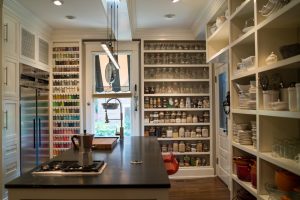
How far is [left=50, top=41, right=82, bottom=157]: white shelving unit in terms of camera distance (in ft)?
16.0

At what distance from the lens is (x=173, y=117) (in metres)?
5.02

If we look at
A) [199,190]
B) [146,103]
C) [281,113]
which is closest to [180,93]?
[146,103]

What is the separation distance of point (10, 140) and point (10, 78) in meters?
0.81

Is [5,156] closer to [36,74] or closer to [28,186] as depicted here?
[36,74]

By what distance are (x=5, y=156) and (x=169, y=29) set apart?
11.2ft

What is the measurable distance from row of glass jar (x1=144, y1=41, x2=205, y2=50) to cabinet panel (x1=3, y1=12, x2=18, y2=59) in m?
2.28

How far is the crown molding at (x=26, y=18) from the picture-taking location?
11.3 feet

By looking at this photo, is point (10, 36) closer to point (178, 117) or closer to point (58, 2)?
point (58, 2)

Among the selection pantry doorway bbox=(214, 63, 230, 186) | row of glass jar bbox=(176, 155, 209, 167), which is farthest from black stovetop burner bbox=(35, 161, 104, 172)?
row of glass jar bbox=(176, 155, 209, 167)

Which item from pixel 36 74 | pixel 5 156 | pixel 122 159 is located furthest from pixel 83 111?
pixel 122 159

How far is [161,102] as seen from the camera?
5.02m

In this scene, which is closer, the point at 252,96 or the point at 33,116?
the point at 252,96

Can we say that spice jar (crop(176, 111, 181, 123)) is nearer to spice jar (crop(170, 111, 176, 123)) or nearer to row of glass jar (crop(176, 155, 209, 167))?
spice jar (crop(170, 111, 176, 123))

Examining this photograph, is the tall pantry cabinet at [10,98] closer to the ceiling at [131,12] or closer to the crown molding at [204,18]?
the ceiling at [131,12]
